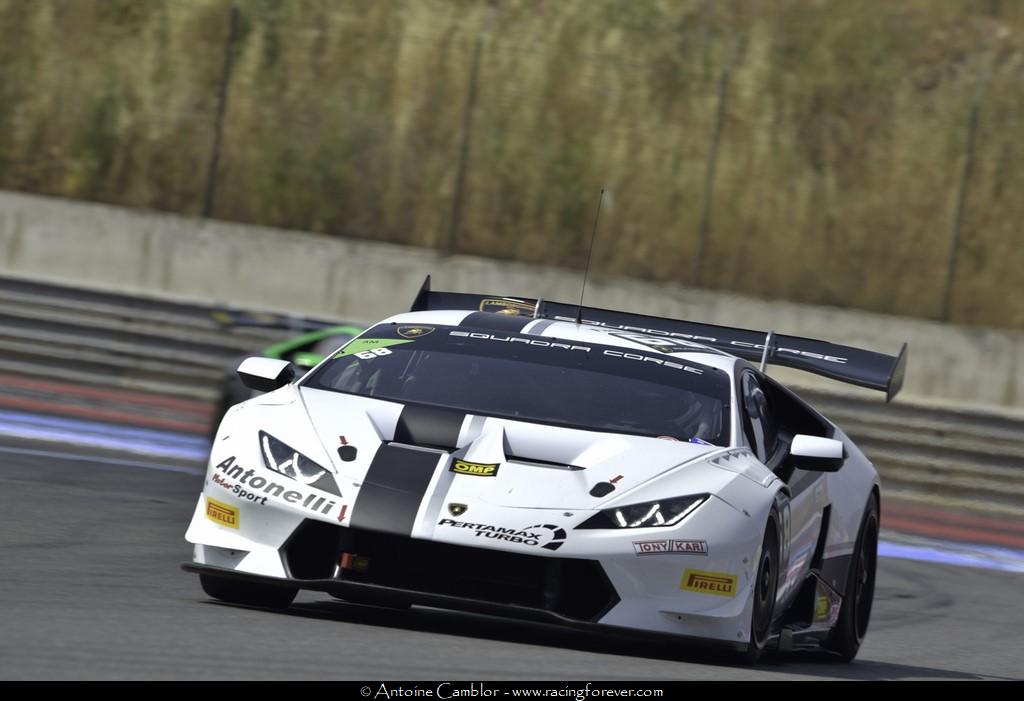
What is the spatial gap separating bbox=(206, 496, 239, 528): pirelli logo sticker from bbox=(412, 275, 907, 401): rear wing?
6.53 ft

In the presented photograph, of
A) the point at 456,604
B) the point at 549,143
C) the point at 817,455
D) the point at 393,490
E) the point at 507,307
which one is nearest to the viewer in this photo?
the point at 456,604

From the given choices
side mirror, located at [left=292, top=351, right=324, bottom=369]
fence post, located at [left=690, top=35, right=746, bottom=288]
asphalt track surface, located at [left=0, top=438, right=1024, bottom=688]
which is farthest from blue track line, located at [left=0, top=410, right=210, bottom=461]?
fence post, located at [left=690, top=35, right=746, bottom=288]

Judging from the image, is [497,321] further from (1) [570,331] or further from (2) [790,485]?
(2) [790,485]

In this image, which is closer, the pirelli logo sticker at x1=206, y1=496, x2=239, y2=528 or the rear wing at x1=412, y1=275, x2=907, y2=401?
the pirelli logo sticker at x1=206, y1=496, x2=239, y2=528

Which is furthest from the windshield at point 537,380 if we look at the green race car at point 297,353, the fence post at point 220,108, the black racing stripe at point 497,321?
the fence post at point 220,108

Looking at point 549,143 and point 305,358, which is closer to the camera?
point 305,358

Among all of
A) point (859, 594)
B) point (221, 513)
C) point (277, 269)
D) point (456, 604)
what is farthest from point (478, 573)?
point (277, 269)

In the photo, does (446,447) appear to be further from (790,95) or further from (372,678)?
(790,95)

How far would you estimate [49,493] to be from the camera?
1118 cm

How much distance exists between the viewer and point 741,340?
8.75 metres

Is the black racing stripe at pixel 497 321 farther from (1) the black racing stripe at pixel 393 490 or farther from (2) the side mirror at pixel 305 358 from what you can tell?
(2) the side mirror at pixel 305 358

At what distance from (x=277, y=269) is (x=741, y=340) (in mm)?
12583

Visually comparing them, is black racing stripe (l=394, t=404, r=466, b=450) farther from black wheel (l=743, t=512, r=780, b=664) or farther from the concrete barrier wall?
the concrete barrier wall

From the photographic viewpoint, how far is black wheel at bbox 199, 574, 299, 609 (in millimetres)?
7020
